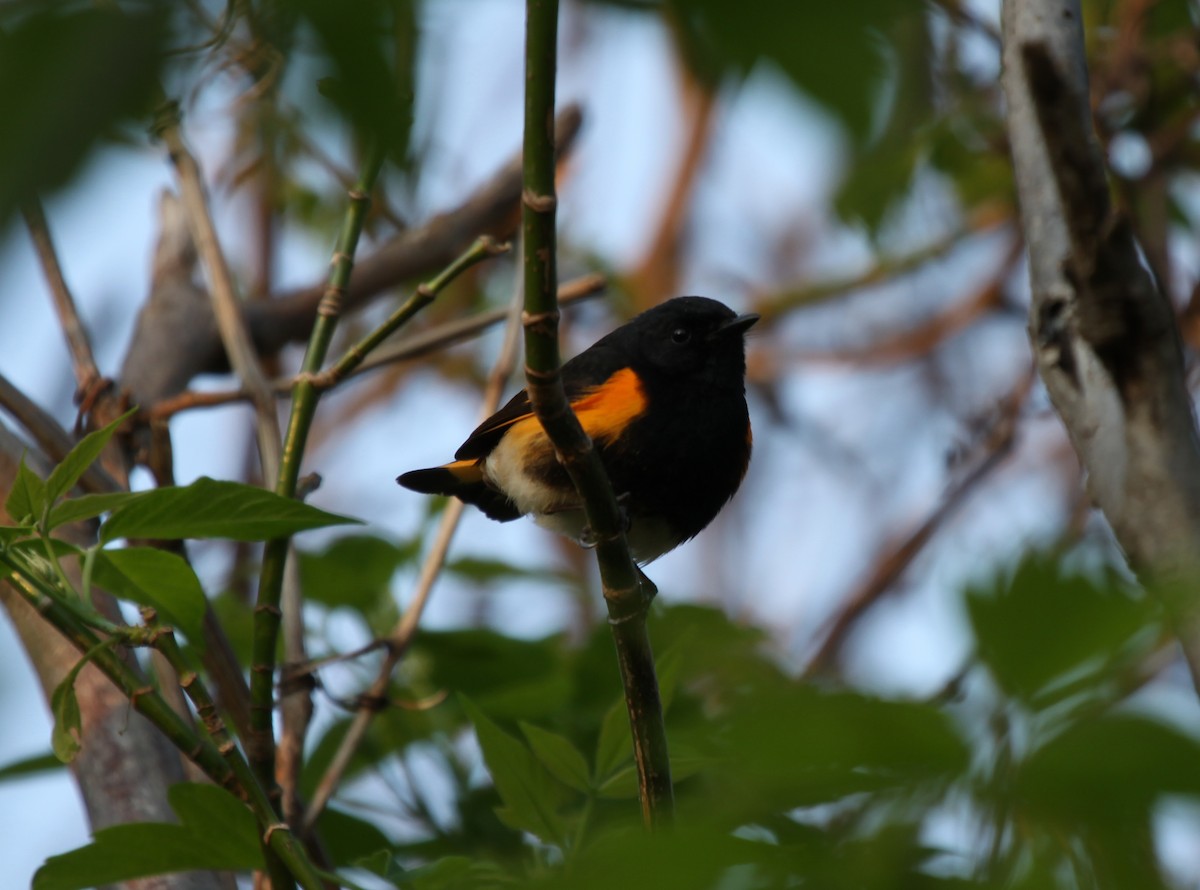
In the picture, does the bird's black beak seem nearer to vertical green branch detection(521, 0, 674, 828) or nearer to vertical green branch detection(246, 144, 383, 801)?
vertical green branch detection(246, 144, 383, 801)

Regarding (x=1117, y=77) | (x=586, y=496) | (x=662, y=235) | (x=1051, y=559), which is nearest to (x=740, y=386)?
(x=586, y=496)

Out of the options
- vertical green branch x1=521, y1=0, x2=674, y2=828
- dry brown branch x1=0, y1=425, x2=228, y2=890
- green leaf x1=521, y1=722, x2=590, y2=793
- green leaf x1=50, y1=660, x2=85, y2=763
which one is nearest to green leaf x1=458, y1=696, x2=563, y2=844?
green leaf x1=521, y1=722, x2=590, y2=793

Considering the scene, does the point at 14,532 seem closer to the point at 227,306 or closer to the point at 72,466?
the point at 72,466

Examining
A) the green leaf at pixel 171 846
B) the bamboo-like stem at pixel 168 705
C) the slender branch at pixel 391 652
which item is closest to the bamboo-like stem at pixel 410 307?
the slender branch at pixel 391 652

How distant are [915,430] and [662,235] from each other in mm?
2355

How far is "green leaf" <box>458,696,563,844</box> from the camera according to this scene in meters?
1.97

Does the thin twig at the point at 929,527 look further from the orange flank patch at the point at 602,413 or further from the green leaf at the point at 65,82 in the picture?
the green leaf at the point at 65,82

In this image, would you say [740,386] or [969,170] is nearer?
[740,386]

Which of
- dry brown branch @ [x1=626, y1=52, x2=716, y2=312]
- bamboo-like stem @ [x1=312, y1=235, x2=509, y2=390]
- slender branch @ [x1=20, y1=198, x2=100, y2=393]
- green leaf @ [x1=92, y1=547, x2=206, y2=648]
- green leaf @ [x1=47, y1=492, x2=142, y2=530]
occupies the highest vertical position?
dry brown branch @ [x1=626, y1=52, x2=716, y2=312]

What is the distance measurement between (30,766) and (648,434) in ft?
5.42

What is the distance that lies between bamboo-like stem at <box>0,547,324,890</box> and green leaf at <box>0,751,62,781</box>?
892mm

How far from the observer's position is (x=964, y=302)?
7.13 metres

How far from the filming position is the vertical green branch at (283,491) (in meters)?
2.21

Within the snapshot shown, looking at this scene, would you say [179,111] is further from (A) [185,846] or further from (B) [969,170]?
(B) [969,170]
